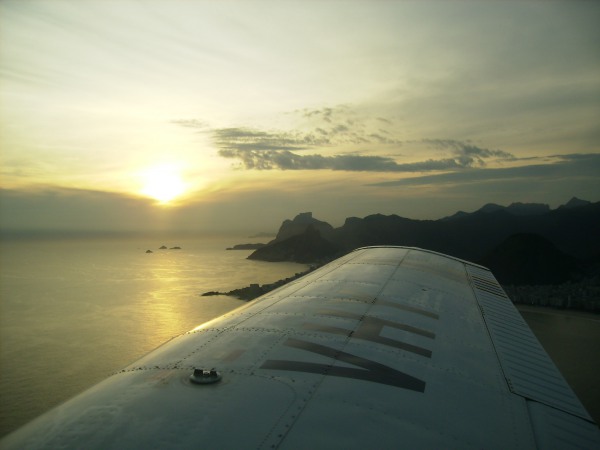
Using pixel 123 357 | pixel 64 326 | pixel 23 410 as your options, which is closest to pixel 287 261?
pixel 64 326

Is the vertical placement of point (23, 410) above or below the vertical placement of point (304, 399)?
below

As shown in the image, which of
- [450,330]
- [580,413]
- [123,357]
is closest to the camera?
[580,413]

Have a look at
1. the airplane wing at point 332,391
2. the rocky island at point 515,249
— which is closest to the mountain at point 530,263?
the rocky island at point 515,249

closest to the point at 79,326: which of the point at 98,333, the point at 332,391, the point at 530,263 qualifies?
the point at 98,333

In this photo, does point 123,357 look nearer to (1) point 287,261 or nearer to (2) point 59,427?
(2) point 59,427

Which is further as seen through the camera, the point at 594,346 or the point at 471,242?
the point at 471,242

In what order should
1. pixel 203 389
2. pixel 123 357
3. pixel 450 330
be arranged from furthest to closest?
pixel 123 357, pixel 450 330, pixel 203 389

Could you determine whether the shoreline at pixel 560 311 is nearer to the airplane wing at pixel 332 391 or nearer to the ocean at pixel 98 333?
the ocean at pixel 98 333

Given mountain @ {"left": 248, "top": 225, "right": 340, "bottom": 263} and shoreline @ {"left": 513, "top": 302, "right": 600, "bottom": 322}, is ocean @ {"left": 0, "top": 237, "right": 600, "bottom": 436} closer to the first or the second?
shoreline @ {"left": 513, "top": 302, "right": 600, "bottom": 322}
